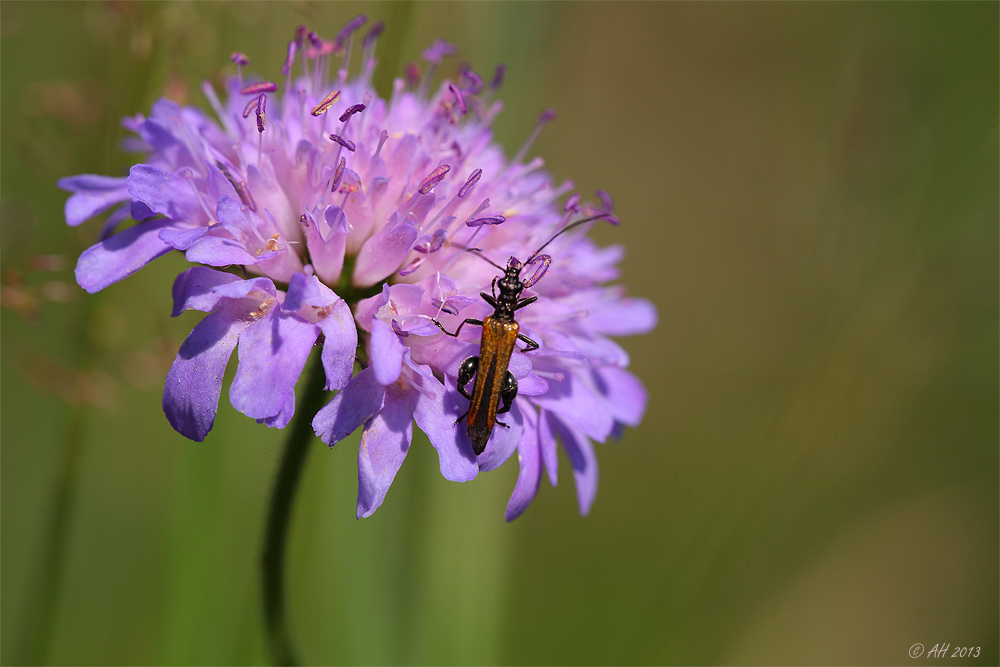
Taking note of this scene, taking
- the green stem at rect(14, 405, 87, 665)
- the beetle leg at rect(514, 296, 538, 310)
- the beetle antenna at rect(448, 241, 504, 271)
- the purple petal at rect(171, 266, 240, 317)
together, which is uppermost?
the beetle antenna at rect(448, 241, 504, 271)

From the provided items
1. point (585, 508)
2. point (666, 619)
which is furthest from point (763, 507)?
point (585, 508)

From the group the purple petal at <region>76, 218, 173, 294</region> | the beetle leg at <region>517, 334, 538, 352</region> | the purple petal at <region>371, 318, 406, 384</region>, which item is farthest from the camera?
the beetle leg at <region>517, 334, 538, 352</region>

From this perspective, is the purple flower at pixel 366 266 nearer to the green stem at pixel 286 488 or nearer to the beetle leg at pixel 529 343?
the beetle leg at pixel 529 343

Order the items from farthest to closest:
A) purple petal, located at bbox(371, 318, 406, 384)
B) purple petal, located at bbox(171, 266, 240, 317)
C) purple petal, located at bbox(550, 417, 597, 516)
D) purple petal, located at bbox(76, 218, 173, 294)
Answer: purple petal, located at bbox(550, 417, 597, 516), purple petal, located at bbox(76, 218, 173, 294), purple petal, located at bbox(171, 266, 240, 317), purple petal, located at bbox(371, 318, 406, 384)

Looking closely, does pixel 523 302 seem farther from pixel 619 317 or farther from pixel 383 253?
pixel 619 317

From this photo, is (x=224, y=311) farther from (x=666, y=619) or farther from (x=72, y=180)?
(x=666, y=619)

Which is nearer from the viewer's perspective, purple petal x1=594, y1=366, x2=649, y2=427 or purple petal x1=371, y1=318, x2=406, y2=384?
purple petal x1=371, y1=318, x2=406, y2=384

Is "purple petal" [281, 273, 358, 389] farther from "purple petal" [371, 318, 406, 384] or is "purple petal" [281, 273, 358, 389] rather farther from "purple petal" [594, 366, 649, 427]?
"purple petal" [594, 366, 649, 427]

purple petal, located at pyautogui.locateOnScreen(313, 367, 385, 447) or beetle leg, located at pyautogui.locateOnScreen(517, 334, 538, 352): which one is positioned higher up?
beetle leg, located at pyautogui.locateOnScreen(517, 334, 538, 352)

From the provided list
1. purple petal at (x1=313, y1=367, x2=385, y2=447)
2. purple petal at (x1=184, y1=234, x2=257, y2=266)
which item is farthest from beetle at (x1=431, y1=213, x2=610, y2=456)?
purple petal at (x1=184, y1=234, x2=257, y2=266)
